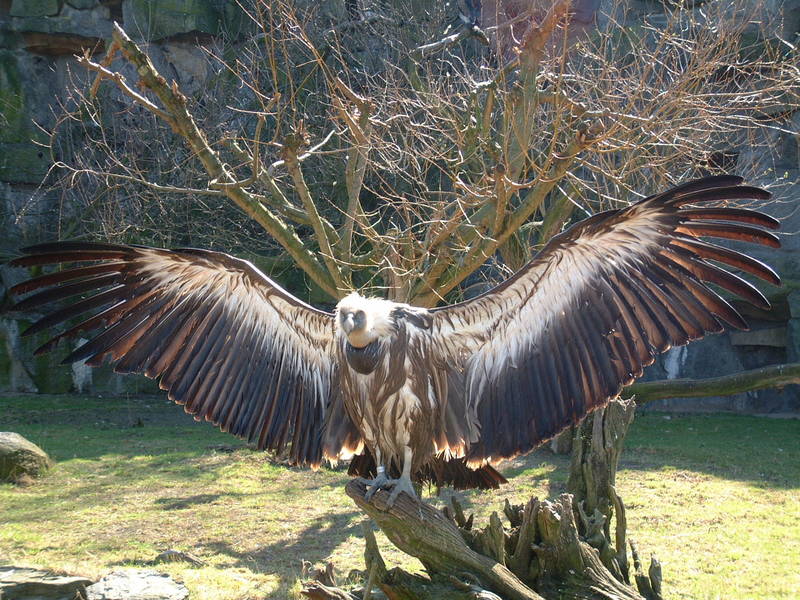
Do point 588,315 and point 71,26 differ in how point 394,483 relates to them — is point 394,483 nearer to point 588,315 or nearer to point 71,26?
point 588,315

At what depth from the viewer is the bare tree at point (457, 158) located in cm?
417

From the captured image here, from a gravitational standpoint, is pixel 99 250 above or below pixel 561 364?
above

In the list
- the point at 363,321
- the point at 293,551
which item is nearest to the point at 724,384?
the point at 293,551

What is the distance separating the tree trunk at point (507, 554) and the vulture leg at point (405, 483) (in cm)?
3

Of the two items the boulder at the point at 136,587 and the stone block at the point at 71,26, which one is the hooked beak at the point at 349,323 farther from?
the stone block at the point at 71,26

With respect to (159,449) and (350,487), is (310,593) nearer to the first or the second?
(350,487)

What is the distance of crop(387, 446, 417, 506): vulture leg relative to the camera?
3.83 metres

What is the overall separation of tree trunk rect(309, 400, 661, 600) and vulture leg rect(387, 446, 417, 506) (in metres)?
0.03

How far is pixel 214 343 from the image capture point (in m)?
4.57

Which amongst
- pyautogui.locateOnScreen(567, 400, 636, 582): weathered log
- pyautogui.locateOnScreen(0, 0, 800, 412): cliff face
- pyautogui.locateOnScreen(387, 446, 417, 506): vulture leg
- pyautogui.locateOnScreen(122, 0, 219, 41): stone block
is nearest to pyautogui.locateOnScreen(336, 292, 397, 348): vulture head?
pyautogui.locateOnScreen(387, 446, 417, 506): vulture leg

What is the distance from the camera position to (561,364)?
4086 mm

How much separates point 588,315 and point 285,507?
4.72 metres

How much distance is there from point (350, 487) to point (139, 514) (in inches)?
174

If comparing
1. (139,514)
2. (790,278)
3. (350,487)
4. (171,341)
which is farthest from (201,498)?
(790,278)
